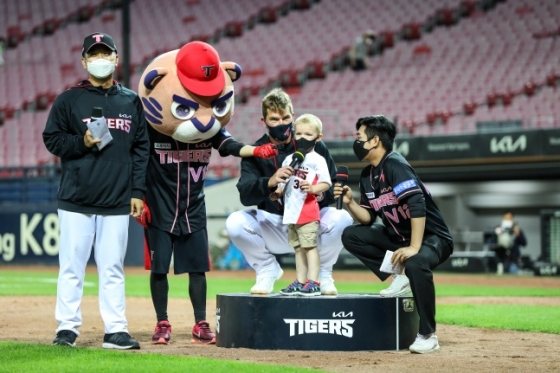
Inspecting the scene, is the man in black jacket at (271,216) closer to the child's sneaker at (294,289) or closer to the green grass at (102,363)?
the child's sneaker at (294,289)

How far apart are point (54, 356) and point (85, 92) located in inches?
70.6

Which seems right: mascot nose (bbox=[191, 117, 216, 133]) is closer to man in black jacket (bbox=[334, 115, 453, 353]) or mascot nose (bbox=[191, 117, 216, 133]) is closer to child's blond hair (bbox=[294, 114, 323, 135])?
child's blond hair (bbox=[294, 114, 323, 135])

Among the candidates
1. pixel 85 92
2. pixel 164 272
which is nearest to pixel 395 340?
pixel 164 272

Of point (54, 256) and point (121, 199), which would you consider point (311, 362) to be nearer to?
point (121, 199)

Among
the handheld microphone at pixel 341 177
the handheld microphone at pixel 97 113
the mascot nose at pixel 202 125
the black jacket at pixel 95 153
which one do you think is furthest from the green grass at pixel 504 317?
the handheld microphone at pixel 97 113

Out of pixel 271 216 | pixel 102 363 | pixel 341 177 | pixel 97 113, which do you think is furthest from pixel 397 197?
pixel 102 363

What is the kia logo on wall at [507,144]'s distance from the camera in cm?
1766

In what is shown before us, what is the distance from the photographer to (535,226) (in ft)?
67.7

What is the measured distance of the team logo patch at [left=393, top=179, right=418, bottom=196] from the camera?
6.30m

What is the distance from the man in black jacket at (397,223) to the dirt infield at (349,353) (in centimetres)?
41

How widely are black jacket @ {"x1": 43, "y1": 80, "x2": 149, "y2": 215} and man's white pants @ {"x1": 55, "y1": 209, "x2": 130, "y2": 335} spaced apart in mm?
81

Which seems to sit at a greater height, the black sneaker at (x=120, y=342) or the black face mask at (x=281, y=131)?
the black face mask at (x=281, y=131)

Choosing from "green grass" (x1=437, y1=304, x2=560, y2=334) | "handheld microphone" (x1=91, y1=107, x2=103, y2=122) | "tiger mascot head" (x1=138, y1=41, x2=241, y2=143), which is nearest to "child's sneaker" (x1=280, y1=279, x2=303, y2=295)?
"tiger mascot head" (x1=138, y1=41, x2=241, y2=143)

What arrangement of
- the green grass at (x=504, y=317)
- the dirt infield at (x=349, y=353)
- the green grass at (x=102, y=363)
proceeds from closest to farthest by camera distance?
1. the green grass at (x=102, y=363)
2. the dirt infield at (x=349, y=353)
3. the green grass at (x=504, y=317)
